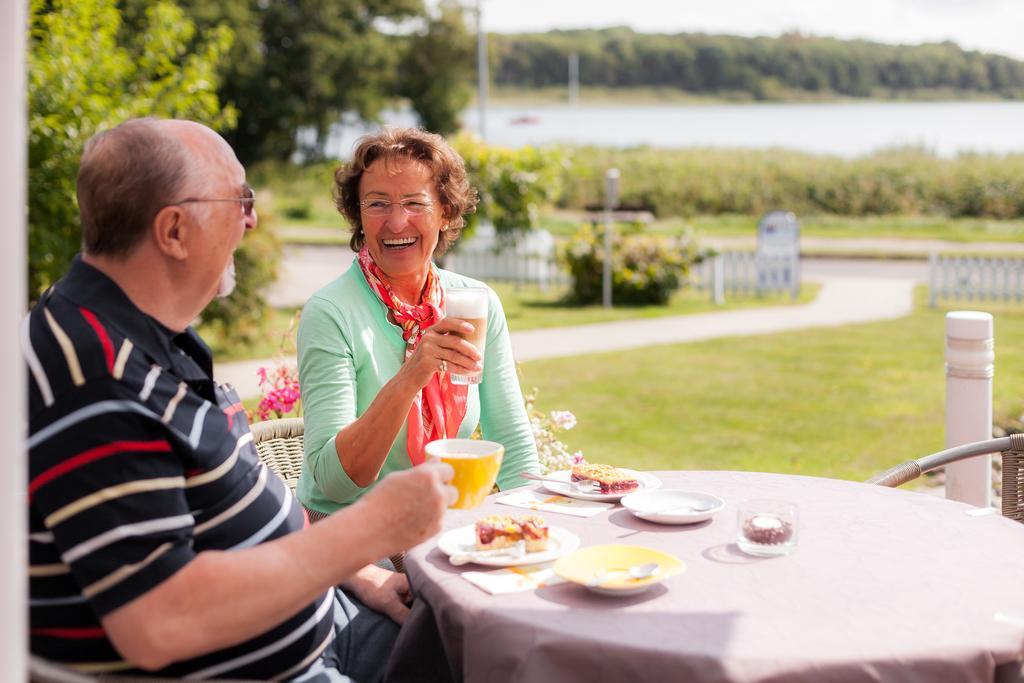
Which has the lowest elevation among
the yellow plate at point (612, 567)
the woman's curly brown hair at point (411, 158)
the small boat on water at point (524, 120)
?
the yellow plate at point (612, 567)

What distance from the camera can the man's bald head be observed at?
1.66 meters

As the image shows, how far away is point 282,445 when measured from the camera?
334cm

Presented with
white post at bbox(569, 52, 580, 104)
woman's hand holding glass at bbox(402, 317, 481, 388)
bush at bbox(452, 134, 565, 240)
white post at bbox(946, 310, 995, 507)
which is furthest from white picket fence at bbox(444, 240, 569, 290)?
white post at bbox(569, 52, 580, 104)

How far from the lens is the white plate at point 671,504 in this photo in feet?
7.39

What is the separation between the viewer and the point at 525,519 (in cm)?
212

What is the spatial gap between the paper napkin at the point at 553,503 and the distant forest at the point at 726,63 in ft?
198

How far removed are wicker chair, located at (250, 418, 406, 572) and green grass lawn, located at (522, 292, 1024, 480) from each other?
11.5 feet

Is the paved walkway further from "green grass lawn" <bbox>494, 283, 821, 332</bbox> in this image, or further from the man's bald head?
the man's bald head

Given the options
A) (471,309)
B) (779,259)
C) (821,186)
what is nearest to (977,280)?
(779,259)

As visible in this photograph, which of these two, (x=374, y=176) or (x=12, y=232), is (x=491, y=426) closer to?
(x=374, y=176)

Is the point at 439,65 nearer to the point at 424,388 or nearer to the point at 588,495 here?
the point at 424,388

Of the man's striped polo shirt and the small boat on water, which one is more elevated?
the small boat on water

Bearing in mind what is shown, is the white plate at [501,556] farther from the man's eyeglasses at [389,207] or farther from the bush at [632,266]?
the bush at [632,266]


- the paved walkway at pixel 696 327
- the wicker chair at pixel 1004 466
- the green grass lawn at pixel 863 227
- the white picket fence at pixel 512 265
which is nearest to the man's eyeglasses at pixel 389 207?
the wicker chair at pixel 1004 466
